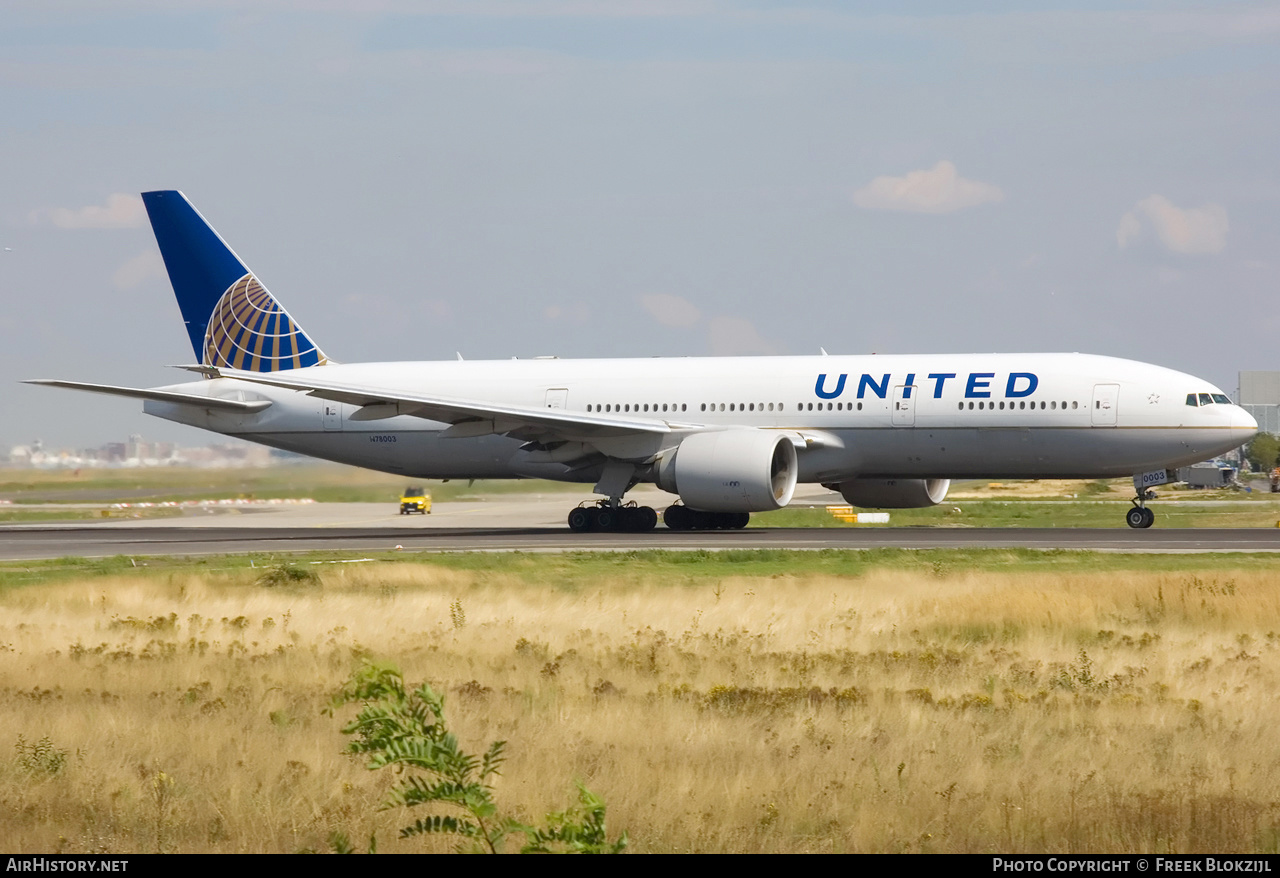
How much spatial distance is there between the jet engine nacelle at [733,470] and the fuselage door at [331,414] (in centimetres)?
1023

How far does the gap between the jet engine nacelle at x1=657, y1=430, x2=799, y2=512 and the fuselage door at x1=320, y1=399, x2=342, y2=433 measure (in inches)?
403

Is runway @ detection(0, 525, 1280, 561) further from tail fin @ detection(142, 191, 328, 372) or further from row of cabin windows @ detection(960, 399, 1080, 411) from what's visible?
tail fin @ detection(142, 191, 328, 372)

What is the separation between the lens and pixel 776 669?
14.2 metres

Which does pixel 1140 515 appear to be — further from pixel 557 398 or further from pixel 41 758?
pixel 41 758

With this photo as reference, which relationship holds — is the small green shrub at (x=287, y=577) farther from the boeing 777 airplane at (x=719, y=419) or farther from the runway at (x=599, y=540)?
the boeing 777 airplane at (x=719, y=419)

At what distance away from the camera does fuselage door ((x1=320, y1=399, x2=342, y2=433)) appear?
3994 cm

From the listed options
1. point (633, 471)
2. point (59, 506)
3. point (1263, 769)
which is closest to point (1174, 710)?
point (1263, 769)

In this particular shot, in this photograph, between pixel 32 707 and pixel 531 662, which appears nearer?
pixel 32 707

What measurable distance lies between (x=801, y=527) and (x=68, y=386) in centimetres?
1845

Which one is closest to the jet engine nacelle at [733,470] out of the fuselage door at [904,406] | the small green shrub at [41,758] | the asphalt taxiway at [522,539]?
the asphalt taxiway at [522,539]

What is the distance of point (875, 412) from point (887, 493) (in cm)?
444

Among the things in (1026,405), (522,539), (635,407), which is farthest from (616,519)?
(1026,405)

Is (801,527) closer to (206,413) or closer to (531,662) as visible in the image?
(206,413)

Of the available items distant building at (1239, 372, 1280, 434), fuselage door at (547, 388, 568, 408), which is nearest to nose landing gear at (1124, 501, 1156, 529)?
fuselage door at (547, 388, 568, 408)
